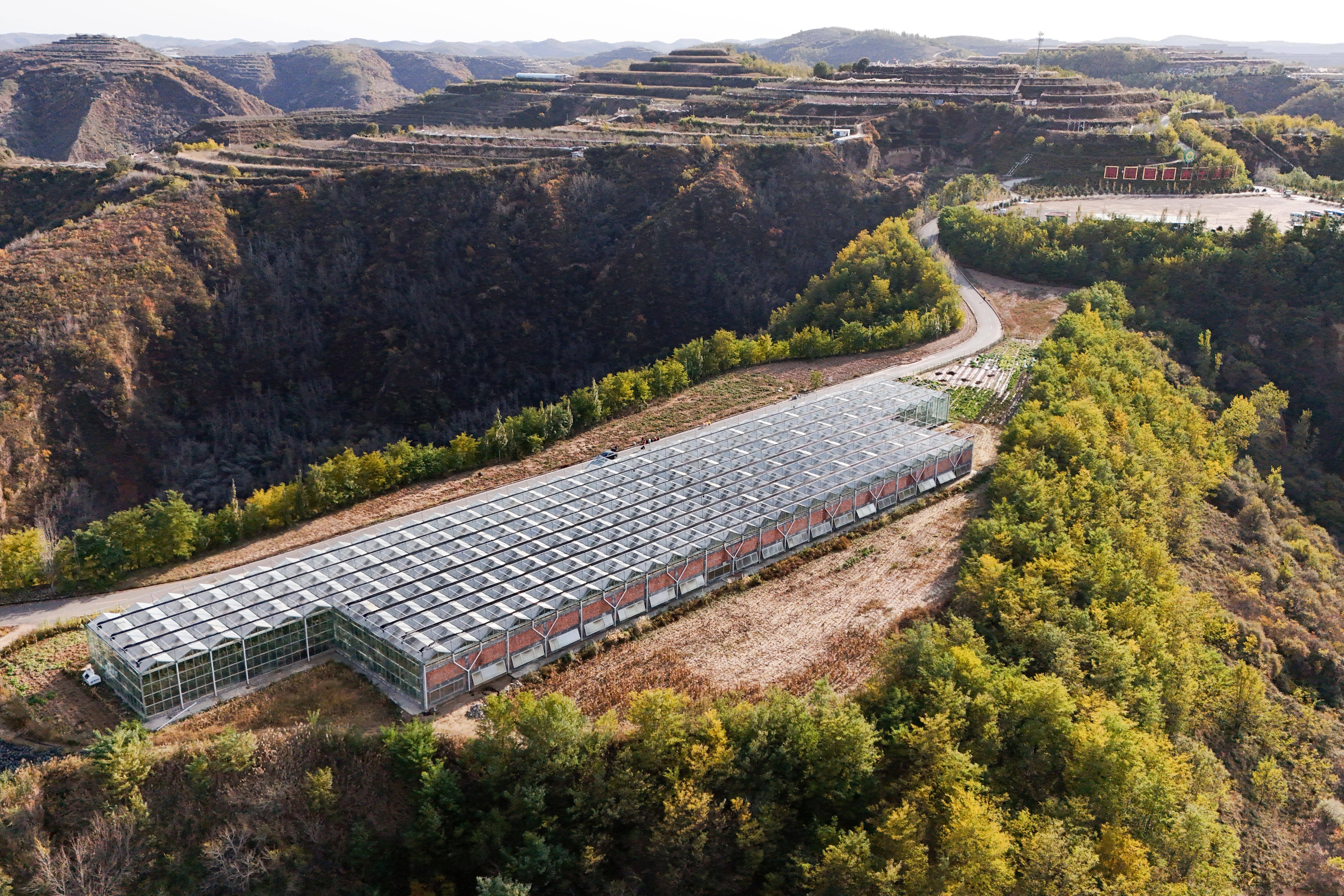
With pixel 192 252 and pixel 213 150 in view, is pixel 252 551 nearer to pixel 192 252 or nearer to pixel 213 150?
pixel 192 252

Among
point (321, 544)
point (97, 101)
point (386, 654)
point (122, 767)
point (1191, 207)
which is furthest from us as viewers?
point (97, 101)

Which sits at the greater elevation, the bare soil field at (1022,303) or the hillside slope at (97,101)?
the hillside slope at (97,101)

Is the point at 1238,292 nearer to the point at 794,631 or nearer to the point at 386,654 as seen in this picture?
the point at 794,631

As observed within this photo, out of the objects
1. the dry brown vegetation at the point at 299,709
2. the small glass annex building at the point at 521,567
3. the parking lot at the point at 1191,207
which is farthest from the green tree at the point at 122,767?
the parking lot at the point at 1191,207

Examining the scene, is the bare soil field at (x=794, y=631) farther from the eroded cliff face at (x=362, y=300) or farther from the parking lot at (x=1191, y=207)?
the parking lot at (x=1191, y=207)

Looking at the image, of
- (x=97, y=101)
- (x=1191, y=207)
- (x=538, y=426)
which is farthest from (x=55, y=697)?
(x=97, y=101)

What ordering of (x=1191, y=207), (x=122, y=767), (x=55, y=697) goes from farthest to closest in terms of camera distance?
1. (x=1191, y=207)
2. (x=55, y=697)
3. (x=122, y=767)

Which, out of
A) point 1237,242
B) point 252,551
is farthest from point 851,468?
point 1237,242
